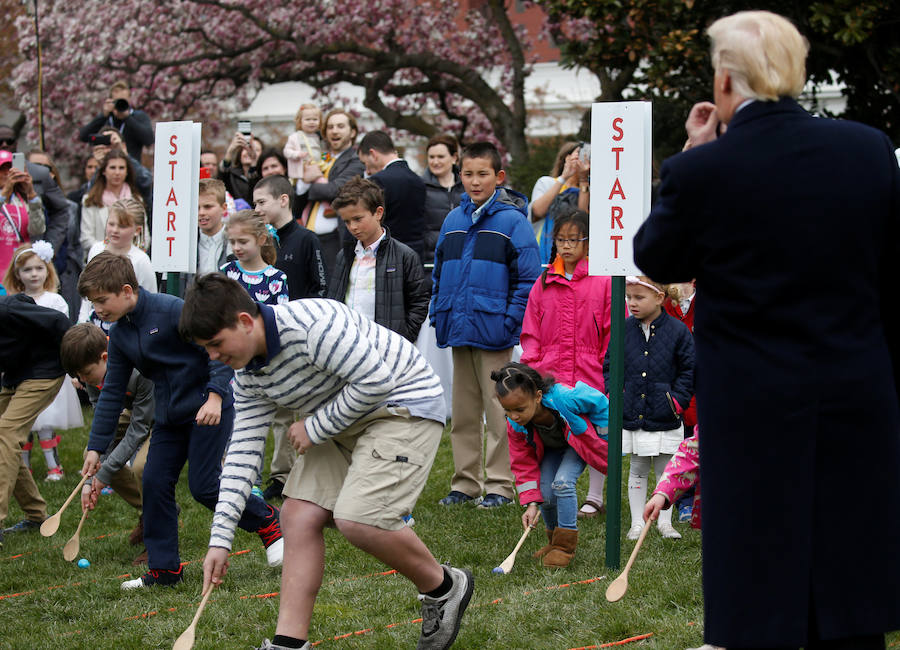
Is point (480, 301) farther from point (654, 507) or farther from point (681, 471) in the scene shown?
point (654, 507)

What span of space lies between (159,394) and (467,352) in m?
2.22

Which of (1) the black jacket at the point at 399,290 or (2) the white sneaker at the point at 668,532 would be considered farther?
(1) the black jacket at the point at 399,290

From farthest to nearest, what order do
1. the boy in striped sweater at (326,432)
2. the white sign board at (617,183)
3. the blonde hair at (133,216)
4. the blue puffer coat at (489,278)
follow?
the blonde hair at (133,216) < the blue puffer coat at (489,278) < the white sign board at (617,183) < the boy in striped sweater at (326,432)

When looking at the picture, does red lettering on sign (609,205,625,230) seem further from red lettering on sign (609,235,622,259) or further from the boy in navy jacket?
the boy in navy jacket

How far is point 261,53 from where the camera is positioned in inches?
843

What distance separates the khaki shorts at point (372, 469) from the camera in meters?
4.18

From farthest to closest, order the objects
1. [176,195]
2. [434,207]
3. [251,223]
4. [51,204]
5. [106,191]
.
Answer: [51,204] < [106,191] < [434,207] < [251,223] < [176,195]

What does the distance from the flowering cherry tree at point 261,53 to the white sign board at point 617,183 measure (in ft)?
46.9

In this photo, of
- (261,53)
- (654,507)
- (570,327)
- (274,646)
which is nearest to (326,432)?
(274,646)

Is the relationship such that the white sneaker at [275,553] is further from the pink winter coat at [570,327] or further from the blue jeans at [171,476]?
the pink winter coat at [570,327]

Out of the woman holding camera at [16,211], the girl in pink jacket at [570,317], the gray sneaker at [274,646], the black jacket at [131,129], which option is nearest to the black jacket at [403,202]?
the girl in pink jacket at [570,317]

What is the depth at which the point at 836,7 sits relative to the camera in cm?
1283

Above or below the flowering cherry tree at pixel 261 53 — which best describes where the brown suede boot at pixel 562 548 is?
below

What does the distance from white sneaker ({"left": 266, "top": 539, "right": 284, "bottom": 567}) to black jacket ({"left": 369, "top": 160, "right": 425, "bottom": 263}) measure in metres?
2.99
